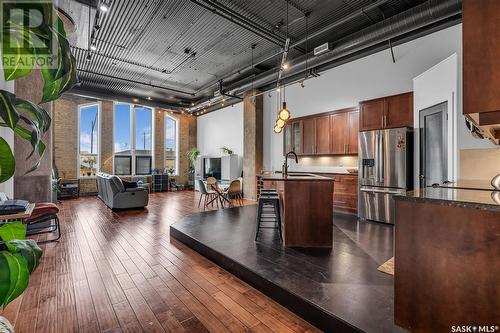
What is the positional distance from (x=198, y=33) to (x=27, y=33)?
4944 mm

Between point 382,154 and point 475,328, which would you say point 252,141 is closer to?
point 382,154

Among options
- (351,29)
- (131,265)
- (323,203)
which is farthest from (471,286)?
(351,29)

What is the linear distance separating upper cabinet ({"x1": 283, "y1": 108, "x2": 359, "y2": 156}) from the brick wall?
6555 mm

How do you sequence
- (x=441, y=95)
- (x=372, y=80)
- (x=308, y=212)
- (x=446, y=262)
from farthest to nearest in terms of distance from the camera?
(x=372, y=80)
(x=441, y=95)
(x=308, y=212)
(x=446, y=262)

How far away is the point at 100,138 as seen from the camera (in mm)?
9891

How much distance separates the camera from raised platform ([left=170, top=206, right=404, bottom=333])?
189 cm

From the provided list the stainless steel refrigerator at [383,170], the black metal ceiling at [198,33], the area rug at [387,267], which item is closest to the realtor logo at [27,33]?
the area rug at [387,267]

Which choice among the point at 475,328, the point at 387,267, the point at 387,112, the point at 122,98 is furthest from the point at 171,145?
the point at 475,328

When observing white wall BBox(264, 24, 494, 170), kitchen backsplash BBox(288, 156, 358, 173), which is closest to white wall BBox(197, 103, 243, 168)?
white wall BBox(264, 24, 494, 170)

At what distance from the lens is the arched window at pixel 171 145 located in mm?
11727

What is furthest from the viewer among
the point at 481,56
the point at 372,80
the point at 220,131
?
the point at 220,131

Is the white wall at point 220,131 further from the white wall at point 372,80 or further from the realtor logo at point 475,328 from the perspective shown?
the realtor logo at point 475,328

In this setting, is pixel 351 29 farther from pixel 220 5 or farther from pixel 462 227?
pixel 462 227

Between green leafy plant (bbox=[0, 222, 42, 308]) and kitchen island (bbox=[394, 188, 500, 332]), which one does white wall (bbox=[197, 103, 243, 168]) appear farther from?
green leafy plant (bbox=[0, 222, 42, 308])
